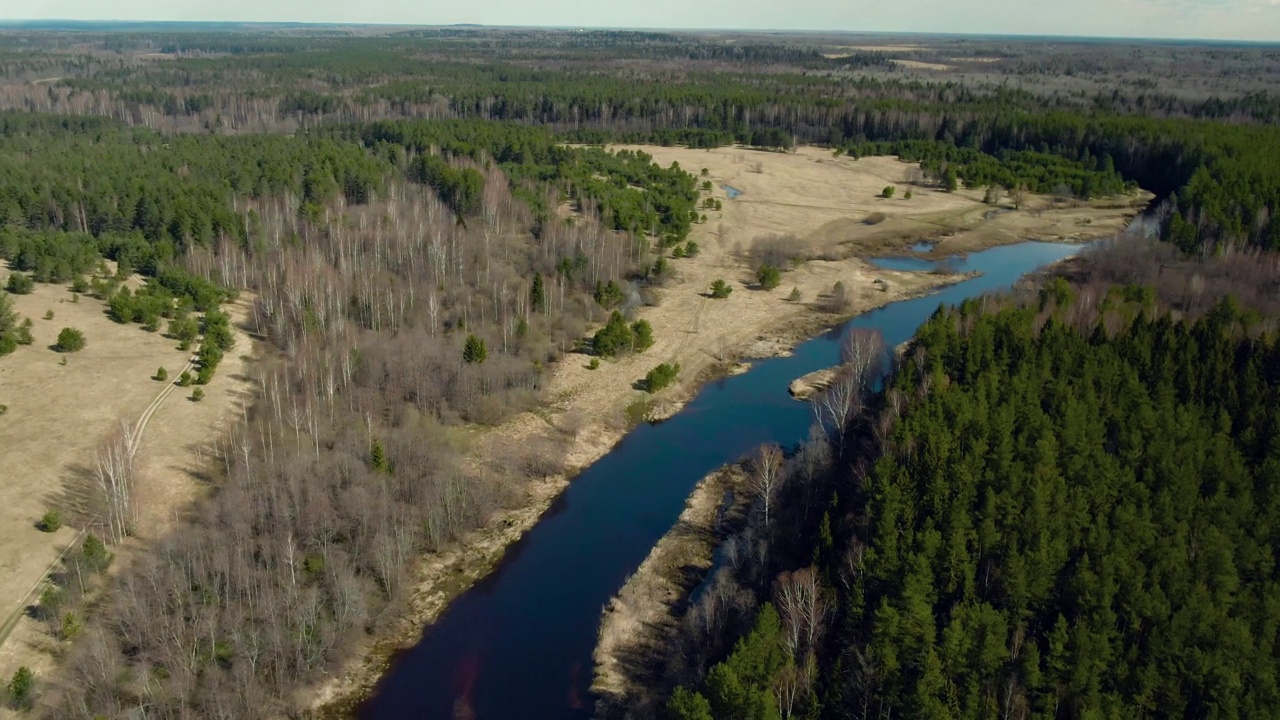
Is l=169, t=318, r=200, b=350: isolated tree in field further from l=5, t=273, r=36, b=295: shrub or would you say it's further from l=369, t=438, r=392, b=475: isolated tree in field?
l=369, t=438, r=392, b=475: isolated tree in field

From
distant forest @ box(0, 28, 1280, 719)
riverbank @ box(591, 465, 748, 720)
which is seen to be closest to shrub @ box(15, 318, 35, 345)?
distant forest @ box(0, 28, 1280, 719)

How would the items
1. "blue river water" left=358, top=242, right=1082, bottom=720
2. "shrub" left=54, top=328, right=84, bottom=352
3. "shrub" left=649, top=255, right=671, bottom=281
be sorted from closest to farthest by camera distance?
1. "blue river water" left=358, top=242, right=1082, bottom=720
2. "shrub" left=54, top=328, right=84, bottom=352
3. "shrub" left=649, top=255, right=671, bottom=281

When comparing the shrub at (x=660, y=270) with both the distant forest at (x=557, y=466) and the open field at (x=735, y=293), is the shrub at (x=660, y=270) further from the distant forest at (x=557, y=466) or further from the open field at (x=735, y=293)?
the open field at (x=735, y=293)

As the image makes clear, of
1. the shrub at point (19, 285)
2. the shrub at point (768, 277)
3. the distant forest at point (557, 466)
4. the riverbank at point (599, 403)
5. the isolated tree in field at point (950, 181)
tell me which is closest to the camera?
the distant forest at point (557, 466)

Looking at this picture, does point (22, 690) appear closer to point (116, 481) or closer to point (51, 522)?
point (51, 522)

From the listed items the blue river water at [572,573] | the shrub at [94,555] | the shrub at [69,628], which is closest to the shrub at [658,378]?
the blue river water at [572,573]

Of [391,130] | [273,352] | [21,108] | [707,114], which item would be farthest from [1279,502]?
[21,108]

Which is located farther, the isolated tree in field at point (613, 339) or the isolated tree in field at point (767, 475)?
the isolated tree in field at point (613, 339)
